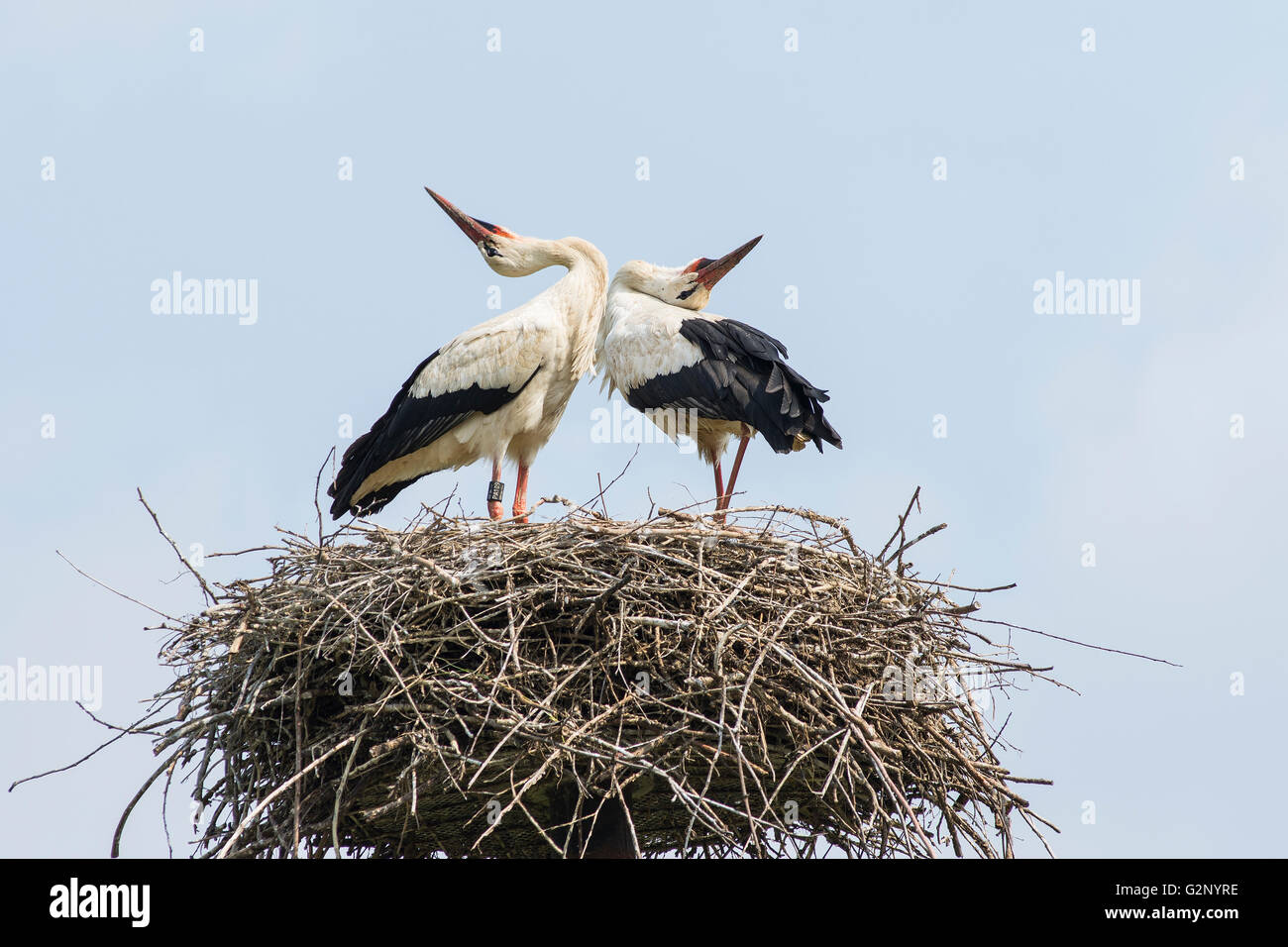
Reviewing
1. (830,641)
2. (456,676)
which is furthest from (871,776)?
(456,676)

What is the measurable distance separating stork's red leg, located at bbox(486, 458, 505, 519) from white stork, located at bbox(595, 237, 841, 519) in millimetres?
831

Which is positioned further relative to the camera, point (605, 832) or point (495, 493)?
point (495, 493)

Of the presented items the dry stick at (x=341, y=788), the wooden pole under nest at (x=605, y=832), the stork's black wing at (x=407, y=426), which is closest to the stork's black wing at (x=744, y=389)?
the stork's black wing at (x=407, y=426)

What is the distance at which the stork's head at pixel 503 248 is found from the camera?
834 cm

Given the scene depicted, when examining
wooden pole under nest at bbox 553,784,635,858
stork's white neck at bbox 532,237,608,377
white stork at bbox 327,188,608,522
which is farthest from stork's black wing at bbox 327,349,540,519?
wooden pole under nest at bbox 553,784,635,858

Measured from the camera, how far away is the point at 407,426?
7.75 metres

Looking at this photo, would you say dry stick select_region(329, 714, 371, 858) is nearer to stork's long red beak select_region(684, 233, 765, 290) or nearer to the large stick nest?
the large stick nest

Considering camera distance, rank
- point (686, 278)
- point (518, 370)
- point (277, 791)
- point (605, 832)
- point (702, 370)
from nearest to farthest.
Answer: point (277, 791), point (605, 832), point (518, 370), point (702, 370), point (686, 278)

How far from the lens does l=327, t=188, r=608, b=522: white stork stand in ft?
25.2

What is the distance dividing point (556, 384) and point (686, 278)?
1.22 meters

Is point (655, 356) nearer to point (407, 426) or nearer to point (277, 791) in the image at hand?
point (407, 426)

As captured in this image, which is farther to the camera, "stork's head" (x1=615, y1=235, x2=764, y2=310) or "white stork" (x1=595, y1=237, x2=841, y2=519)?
"stork's head" (x1=615, y1=235, x2=764, y2=310)

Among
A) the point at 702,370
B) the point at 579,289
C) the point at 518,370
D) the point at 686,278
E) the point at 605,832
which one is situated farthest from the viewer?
the point at 686,278

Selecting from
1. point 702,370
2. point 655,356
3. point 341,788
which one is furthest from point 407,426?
point 341,788
